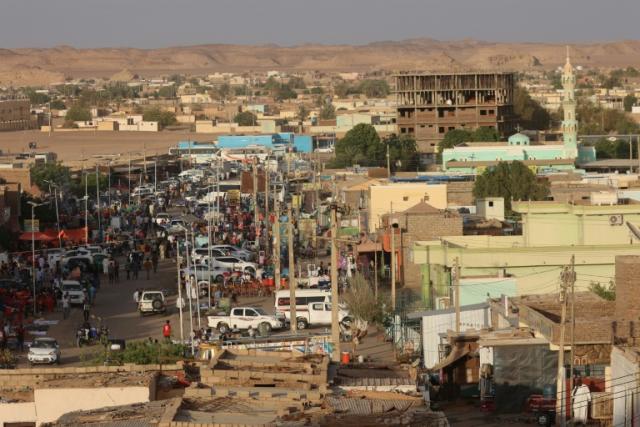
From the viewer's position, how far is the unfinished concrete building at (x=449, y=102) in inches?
3406

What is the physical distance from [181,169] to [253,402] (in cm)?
6525

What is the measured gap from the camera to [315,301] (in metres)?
33.8

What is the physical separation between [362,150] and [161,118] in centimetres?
4741

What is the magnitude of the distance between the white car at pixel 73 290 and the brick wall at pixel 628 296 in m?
17.1

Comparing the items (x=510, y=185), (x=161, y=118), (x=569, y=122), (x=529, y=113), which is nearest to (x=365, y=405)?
(x=510, y=185)

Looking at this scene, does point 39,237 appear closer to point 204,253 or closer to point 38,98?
point 204,253

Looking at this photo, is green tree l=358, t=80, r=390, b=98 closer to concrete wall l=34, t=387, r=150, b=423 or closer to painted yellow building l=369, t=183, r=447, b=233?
painted yellow building l=369, t=183, r=447, b=233

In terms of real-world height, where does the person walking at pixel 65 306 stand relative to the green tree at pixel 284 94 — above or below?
below

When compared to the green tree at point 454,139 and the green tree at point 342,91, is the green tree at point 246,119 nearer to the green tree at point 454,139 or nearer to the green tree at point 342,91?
the green tree at point 342,91

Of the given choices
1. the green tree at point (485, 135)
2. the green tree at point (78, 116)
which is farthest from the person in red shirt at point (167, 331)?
the green tree at point (78, 116)

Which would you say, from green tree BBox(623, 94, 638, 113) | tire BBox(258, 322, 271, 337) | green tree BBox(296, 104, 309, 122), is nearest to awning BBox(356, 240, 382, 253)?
tire BBox(258, 322, 271, 337)

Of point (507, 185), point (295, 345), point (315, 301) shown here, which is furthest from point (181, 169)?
point (295, 345)

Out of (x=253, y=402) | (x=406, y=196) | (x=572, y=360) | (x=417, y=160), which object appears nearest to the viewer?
(x=253, y=402)

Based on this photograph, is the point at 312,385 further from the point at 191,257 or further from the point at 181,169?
the point at 181,169
